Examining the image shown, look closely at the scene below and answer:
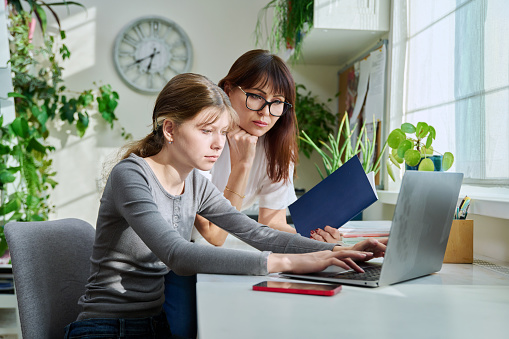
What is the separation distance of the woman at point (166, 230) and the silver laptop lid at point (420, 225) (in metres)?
0.10

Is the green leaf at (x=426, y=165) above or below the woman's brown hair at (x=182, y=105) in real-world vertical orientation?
below

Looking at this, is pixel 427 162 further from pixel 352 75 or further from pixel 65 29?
pixel 65 29

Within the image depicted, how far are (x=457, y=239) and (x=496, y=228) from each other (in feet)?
0.79

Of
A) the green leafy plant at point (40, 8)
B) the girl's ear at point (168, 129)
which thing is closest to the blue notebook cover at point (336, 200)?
the girl's ear at point (168, 129)

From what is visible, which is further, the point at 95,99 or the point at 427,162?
the point at 95,99

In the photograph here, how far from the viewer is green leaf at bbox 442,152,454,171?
1503mm

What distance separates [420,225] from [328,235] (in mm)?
396

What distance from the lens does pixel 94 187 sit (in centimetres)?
402

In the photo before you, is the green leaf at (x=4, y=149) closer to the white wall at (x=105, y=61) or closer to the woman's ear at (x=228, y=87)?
the white wall at (x=105, y=61)

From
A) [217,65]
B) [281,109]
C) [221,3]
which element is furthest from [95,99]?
[281,109]

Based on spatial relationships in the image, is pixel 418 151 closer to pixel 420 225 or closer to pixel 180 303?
pixel 420 225

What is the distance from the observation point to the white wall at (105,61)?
157 inches

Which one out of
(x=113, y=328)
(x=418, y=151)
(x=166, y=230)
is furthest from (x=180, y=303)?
(x=418, y=151)

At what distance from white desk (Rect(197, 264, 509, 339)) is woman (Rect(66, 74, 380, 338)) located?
0.06 m
